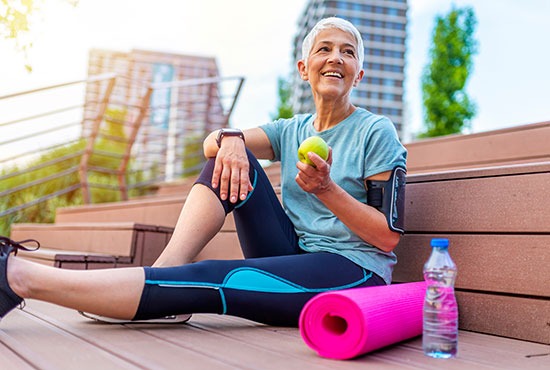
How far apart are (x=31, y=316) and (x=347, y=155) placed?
Answer: 3.65ft

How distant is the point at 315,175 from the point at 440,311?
45cm

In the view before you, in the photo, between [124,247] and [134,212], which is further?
[134,212]

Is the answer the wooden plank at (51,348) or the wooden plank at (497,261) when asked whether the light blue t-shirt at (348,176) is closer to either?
the wooden plank at (497,261)

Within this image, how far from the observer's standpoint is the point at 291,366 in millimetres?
1077

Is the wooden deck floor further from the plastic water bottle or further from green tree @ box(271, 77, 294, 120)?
green tree @ box(271, 77, 294, 120)

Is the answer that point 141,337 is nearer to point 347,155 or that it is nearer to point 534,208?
point 347,155

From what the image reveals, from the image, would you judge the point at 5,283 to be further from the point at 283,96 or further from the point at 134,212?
the point at 283,96

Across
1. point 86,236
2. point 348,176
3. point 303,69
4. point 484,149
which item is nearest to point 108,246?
point 86,236

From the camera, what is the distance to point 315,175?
1.37m

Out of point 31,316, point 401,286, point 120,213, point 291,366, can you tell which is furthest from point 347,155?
point 120,213

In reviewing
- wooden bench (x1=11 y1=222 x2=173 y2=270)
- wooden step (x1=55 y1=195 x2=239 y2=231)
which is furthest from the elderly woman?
wooden bench (x1=11 y1=222 x2=173 y2=270)

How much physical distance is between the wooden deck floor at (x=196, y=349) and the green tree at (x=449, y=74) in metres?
11.5

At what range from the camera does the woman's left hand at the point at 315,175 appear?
133 centimetres

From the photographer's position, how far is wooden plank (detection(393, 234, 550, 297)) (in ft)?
4.93
